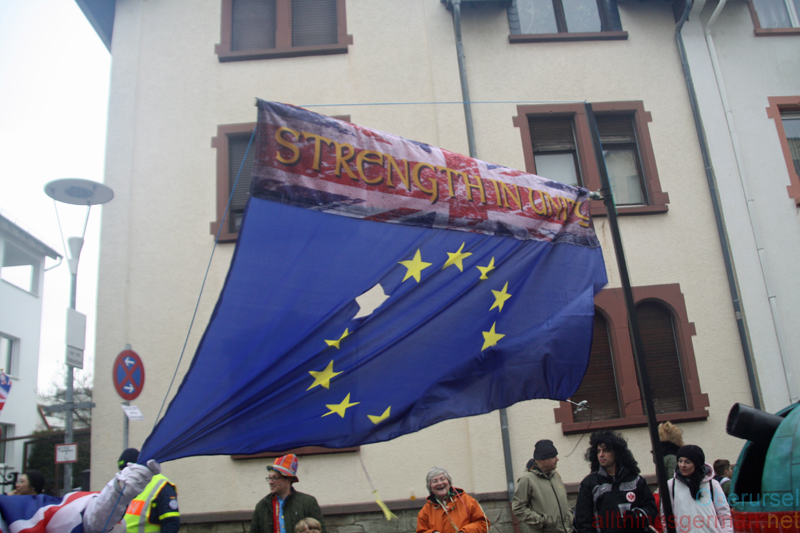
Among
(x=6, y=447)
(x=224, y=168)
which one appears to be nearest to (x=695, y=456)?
(x=224, y=168)

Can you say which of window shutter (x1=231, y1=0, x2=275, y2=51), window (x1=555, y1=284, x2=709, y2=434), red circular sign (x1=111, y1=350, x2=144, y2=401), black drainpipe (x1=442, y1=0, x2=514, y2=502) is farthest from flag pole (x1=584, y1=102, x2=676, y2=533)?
window shutter (x1=231, y1=0, x2=275, y2=51)

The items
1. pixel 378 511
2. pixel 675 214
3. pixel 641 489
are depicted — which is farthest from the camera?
pixel 675 214

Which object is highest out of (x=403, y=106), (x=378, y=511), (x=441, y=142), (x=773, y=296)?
(x=403, y=106)

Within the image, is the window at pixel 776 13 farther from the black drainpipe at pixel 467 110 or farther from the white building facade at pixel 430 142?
the black drainpipe at pixel 467 110

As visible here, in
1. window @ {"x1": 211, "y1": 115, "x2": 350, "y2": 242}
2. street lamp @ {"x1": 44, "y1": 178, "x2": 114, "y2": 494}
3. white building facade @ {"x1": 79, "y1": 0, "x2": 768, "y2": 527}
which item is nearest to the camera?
street lamp @ {"x1": 44, "y1": 178, "x2": 114, "y2": 494}

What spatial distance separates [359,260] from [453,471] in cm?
568

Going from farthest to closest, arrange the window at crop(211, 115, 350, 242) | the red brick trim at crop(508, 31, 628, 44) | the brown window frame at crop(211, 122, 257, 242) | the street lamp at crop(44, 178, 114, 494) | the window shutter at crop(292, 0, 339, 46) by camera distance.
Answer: the window shutter at crop(292, 0, 339, 46)
the red brick trim at crop(508, 31, 628, 44)
the window at crop(211, 115, 350, 242)
the brown window frame at crop(211, 122, 257, 242)
the street lamp at crop(44, 178, 114, 494)

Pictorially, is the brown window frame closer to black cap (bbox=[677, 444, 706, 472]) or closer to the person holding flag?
the person holding flag

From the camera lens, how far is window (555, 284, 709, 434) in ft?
29.3

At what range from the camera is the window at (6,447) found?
21766mm

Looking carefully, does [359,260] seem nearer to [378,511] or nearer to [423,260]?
[423,260]

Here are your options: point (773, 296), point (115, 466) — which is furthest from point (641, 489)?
point (115, 466)

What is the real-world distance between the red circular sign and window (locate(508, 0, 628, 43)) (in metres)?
7.86

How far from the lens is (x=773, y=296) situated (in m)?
9.28
